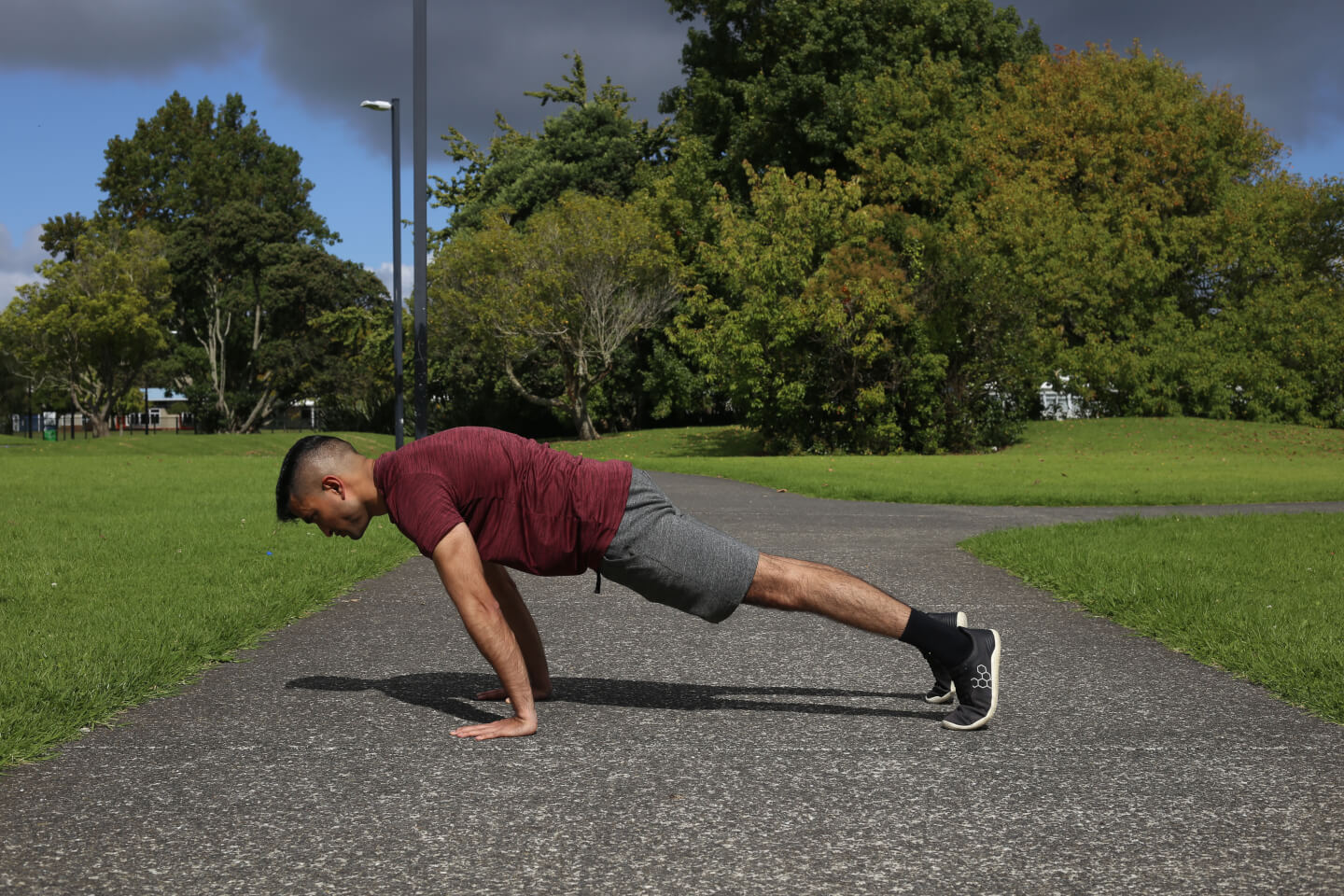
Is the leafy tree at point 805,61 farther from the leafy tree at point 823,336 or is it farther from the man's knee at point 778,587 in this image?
the man's knee at point 778,587

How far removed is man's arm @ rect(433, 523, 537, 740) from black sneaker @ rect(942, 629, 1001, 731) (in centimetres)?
152

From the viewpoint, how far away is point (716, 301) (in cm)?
3103

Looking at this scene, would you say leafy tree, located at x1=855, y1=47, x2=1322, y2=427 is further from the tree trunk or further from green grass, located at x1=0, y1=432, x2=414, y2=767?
green grass, located at x1=0, y1=432, x2=414, y2=767

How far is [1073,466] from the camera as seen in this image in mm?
22188

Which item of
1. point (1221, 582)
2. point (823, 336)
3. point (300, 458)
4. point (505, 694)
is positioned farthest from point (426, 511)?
point (823, 336)

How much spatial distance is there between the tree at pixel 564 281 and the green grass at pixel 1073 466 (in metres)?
3.35

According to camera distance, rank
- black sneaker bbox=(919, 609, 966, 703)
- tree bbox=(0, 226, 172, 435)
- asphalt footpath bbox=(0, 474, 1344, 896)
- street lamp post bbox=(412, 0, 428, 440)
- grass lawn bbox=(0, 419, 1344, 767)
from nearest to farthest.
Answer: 1. asphalt footpath bbox=(0, 474, 1344, 896)
2. black sneaker bbox=(919, 609, 966, 703)
3. grass lawn bbox=(0, 419, 1344, 767)
4. street lamp post bbox=(412, 0, 428, 440)
5. tree bbox=(0, 226, 172, 435)

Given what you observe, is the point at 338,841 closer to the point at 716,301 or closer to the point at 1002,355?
the point at 1002,355

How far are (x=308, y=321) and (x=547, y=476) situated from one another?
A: 4782 centimetres

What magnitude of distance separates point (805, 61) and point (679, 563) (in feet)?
114

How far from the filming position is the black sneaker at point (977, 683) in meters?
4.23

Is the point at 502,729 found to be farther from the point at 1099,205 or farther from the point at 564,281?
the point at 1099,205

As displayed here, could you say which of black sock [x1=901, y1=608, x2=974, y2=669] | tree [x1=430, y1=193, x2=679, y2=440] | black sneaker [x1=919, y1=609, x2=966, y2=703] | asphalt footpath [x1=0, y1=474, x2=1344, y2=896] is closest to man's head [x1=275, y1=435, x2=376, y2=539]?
asphalt footpath [x1=0, y1=474, x2=1344, y2=896]

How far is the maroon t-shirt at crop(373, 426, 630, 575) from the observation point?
Answer: 4059 mm
